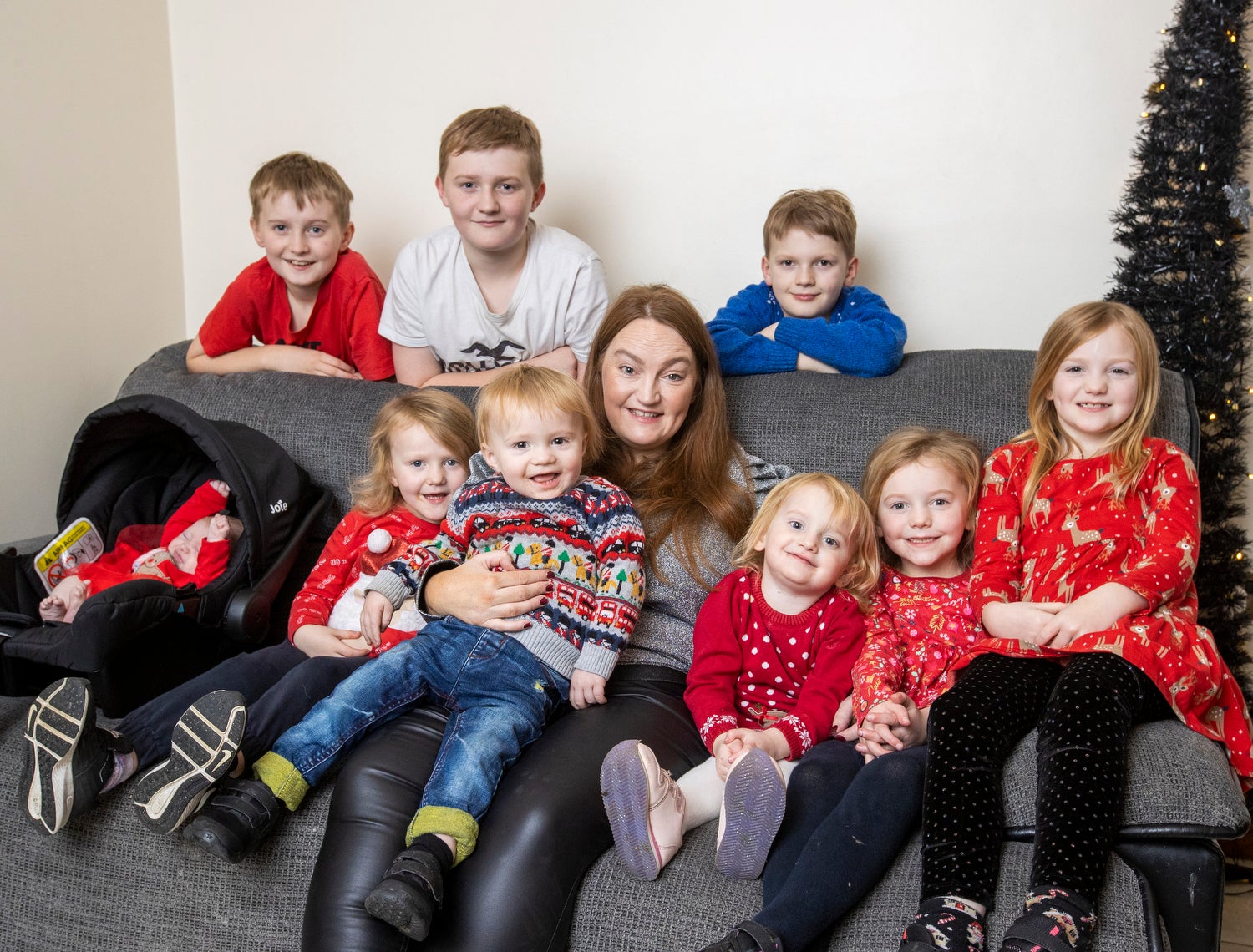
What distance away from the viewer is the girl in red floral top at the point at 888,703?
4.44 ft

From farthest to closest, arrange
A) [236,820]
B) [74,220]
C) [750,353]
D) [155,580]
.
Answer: [74,220]
[750,353]
[155,580]
[236,820]

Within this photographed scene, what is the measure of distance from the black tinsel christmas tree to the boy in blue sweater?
60 cm

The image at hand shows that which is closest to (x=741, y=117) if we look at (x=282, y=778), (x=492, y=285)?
(x=492, y=285)

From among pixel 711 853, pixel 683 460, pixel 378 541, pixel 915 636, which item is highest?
pixel 683 460

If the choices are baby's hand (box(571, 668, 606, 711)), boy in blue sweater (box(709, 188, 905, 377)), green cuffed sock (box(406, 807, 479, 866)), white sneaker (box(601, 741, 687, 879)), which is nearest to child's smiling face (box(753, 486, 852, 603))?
baby's hand (box(571, 668, 606, 711))

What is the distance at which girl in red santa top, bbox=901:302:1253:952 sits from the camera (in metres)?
1.32

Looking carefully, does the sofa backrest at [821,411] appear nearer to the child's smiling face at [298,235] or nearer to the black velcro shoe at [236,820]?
the child's smiling face at [298,235]

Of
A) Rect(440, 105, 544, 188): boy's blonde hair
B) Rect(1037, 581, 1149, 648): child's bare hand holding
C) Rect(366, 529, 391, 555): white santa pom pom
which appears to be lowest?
Rect(1037, 581, 1149, 648): child's bare hand holding

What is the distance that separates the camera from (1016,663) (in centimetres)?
171

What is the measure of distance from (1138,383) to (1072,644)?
0.52 m

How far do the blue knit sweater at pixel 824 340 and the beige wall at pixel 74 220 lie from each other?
6.10 feet

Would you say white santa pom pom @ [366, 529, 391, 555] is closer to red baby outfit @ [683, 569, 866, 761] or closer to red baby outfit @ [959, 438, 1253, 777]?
red baby outfit @ [683, 569, 866, 761]

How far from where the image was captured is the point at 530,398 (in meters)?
1.86

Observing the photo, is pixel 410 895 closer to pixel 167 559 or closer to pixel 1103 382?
pixel 167 559
